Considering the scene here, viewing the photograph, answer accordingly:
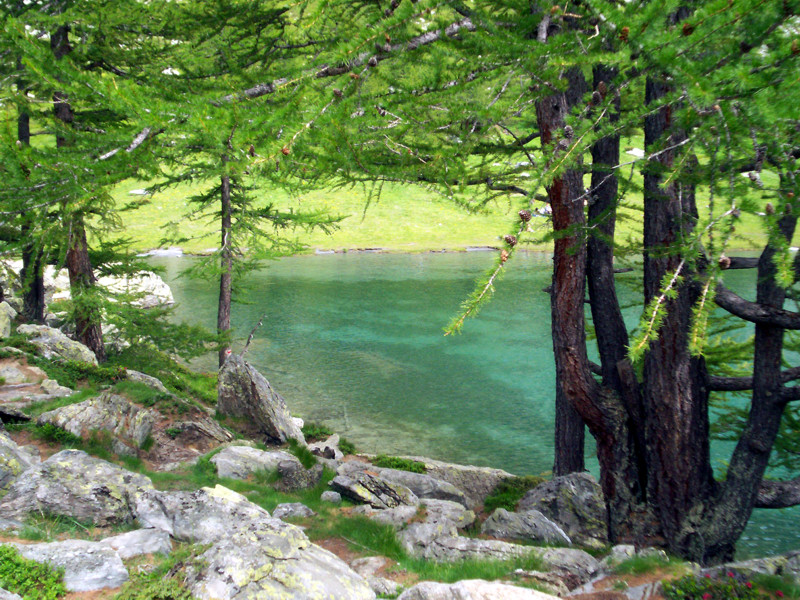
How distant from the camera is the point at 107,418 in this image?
1152 cm

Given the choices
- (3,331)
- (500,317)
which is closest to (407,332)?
(500,317)

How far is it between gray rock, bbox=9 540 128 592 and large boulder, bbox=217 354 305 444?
341 inches

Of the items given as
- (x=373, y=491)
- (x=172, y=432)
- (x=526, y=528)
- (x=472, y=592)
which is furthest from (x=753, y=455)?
(x=172, y=432)

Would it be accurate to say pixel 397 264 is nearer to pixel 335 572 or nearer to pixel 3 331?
pixel 3 331

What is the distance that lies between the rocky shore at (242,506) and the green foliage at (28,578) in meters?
0.11

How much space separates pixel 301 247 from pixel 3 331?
9942 mm

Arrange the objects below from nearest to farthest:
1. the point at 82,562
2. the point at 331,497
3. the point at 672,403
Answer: the point at 82,562
the point at 672,403
the point at 331,497

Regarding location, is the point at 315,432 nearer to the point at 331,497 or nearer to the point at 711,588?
the point at 331,497

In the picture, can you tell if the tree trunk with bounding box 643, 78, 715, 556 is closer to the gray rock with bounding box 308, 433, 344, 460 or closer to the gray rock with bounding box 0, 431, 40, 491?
the gray rock with bounding box 308, 433, 344, 460

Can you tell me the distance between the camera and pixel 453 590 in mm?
5090

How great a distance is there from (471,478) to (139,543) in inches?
345

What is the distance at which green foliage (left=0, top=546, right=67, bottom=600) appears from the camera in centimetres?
473

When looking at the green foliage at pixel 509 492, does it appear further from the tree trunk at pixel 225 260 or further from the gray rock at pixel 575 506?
the tree trunk at pixel 225 260

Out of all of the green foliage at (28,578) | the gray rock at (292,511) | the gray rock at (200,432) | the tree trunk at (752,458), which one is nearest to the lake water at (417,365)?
the tree trunk at (752,458)
